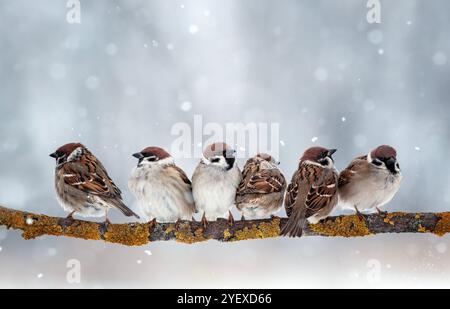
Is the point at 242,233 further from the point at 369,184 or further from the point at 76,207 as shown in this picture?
the point at 76,207

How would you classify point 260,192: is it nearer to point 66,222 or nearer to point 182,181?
point 182,181

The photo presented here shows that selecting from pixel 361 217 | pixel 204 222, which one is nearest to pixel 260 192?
pixel 204 222

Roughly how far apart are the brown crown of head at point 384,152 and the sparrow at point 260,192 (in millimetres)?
654

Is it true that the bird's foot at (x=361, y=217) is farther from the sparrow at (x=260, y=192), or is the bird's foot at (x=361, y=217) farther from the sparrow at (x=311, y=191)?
the sparrow at (x=260, y=192)

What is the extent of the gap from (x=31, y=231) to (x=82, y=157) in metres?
0.66

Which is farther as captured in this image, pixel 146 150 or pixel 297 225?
pixel 146 150

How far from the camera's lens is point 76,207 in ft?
11.4

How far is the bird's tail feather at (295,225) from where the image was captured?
3.04 metres

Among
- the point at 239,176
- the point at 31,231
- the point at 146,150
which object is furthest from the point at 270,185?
the point at 31,231

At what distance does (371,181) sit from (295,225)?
64 centimetres

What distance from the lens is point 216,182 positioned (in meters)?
3.18

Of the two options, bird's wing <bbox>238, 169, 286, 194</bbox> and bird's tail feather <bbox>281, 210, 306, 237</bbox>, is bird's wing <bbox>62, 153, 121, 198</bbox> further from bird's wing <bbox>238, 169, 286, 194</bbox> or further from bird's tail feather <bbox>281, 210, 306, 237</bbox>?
bird's tail feather <bbox>281, 210, 306, 237</bbox>

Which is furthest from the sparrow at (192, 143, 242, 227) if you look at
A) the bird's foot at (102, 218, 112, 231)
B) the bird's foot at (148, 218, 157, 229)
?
the bird's foot at (102, 218, 112, 231)

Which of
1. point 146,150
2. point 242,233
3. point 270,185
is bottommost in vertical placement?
point 242,233
